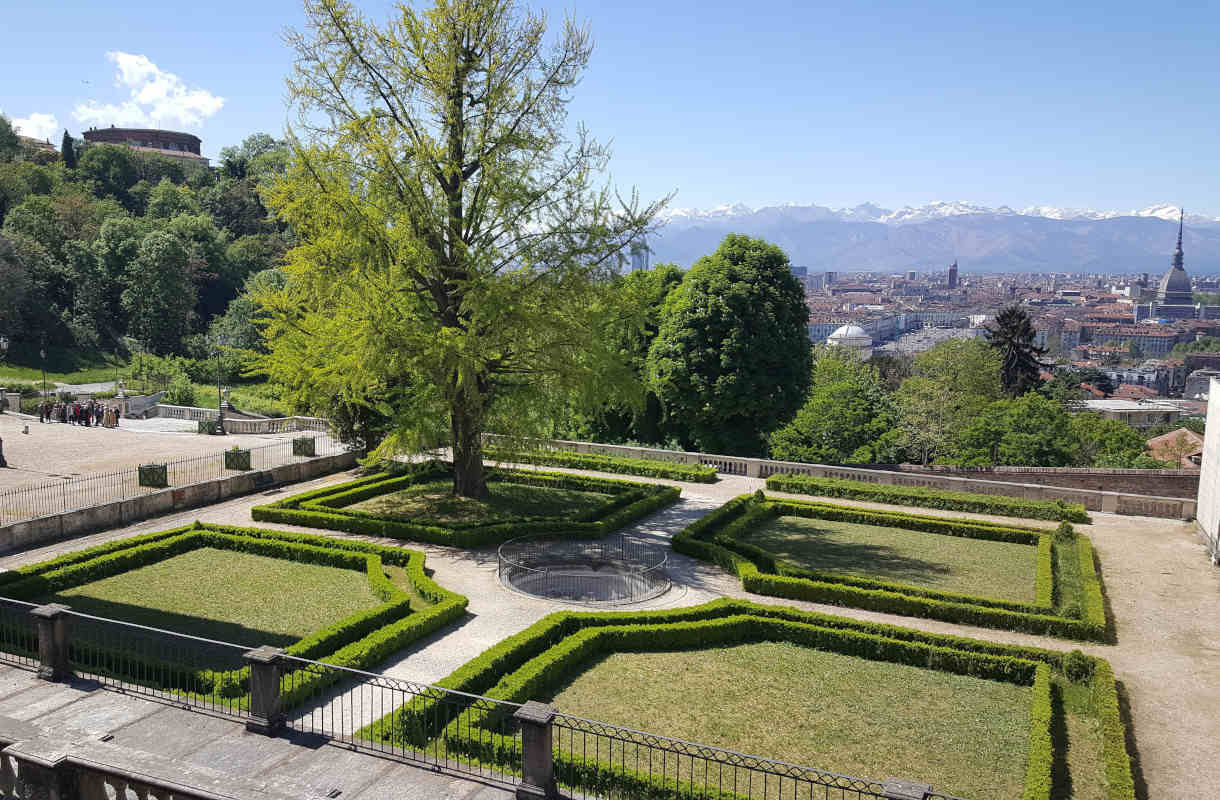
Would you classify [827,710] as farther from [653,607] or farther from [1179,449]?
[1179,449]

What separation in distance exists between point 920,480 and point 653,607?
53.4ft

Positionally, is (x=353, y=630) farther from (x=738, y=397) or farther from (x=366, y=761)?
(x=738, y=397)

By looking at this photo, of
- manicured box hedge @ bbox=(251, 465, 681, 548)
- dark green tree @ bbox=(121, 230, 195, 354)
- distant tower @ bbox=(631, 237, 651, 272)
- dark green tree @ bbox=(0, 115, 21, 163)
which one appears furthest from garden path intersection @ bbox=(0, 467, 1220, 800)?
dark green tree @ bbox=(0, 115, 21, 163)

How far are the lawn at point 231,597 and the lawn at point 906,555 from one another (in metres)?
11.8

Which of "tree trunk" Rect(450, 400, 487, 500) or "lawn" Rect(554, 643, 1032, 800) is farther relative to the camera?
"tree trunk" Rect(450, 400, 487, 500)

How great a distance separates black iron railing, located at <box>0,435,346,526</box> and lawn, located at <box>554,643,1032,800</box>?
17.7 m

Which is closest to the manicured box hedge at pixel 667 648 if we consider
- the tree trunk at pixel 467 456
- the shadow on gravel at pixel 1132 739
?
the shadow on gravel at pixel 1132 739

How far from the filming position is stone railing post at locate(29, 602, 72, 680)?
14305mm

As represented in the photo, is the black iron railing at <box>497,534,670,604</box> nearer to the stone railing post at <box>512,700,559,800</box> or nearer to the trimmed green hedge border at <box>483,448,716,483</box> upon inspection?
the trimmed green hedge border at <box>483,448,716,483</box>

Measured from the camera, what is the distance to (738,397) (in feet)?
125

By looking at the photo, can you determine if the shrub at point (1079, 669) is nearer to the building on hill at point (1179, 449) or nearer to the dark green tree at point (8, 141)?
the building on hill at point (1179, 449)

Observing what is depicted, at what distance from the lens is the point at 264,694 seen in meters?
12.8

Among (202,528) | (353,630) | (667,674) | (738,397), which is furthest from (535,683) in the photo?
(738,397)

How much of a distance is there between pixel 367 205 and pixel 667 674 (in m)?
16.0
